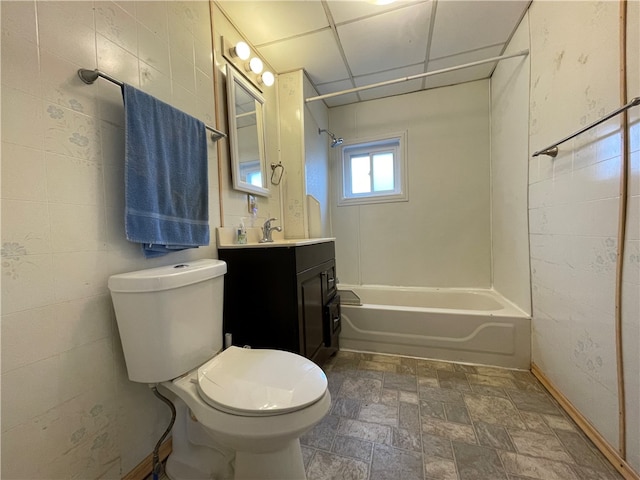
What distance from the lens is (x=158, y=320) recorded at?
0.84 m

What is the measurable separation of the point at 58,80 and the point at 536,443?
2.18m

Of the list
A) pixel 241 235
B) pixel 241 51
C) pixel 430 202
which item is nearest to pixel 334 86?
pixel 241 51

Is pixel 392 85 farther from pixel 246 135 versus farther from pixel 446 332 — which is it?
pixel 446 332

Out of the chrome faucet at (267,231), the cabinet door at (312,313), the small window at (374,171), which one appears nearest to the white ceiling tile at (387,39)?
the small window at (374,171)

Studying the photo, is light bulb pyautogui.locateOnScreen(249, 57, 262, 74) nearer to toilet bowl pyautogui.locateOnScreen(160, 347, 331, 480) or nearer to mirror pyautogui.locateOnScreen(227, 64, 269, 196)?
mirror pyautogui.locateOnScreen(227, 64, 269, 196)

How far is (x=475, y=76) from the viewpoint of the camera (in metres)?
2.25

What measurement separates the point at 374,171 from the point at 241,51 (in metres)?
1.61

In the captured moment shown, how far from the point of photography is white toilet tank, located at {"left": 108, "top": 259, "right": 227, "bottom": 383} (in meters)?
0.83

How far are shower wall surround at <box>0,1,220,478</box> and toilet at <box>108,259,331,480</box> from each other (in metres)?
0.11

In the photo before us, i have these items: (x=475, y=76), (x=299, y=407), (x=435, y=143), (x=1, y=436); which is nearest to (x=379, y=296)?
(x=435, y=143)

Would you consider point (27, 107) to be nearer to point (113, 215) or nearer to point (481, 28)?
point (113, 215)

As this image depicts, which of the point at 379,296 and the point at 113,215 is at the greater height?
the point at 113,215

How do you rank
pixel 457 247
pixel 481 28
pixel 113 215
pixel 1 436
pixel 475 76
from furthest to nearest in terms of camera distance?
pixel 457 247
pixel 475 76
pixel 481 28
pixel 113 215
pixel 1 436

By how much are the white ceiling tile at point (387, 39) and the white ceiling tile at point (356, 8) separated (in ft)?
0.12
